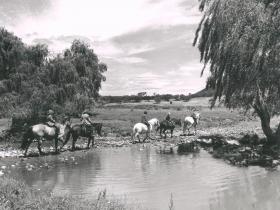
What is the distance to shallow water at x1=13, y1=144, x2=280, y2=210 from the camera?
523 inches

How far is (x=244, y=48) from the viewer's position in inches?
878

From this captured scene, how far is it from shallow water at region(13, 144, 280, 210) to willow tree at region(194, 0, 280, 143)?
15.4 ft

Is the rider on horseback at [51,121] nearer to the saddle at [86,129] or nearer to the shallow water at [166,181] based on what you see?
the shallow water at [166,181]

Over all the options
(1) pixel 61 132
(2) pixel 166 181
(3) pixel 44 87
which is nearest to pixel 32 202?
(2) pixel 166 181

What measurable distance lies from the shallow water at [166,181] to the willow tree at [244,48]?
4702 mm

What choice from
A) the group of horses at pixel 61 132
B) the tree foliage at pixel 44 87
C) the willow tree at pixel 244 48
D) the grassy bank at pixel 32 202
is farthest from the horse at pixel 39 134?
the grassy bank at pixel 32 202

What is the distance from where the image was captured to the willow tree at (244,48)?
830 inches

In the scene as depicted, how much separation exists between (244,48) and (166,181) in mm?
9264

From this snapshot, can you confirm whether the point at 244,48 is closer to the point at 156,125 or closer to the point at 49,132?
the point at 49,132

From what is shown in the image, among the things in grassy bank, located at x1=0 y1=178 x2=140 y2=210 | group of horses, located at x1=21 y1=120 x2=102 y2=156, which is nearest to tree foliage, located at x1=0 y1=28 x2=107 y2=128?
group of horses, located at x1=21 y1=120 x2=102 y2=156

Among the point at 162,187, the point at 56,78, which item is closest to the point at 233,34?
the point at 162,187

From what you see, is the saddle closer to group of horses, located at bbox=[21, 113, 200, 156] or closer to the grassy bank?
group of horses, located at bbox=[21, 113, 200, 156]

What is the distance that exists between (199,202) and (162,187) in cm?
251

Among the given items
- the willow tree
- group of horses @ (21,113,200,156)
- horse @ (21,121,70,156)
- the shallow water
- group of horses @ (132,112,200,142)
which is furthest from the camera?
group of horses @ (132,112,200,142)
